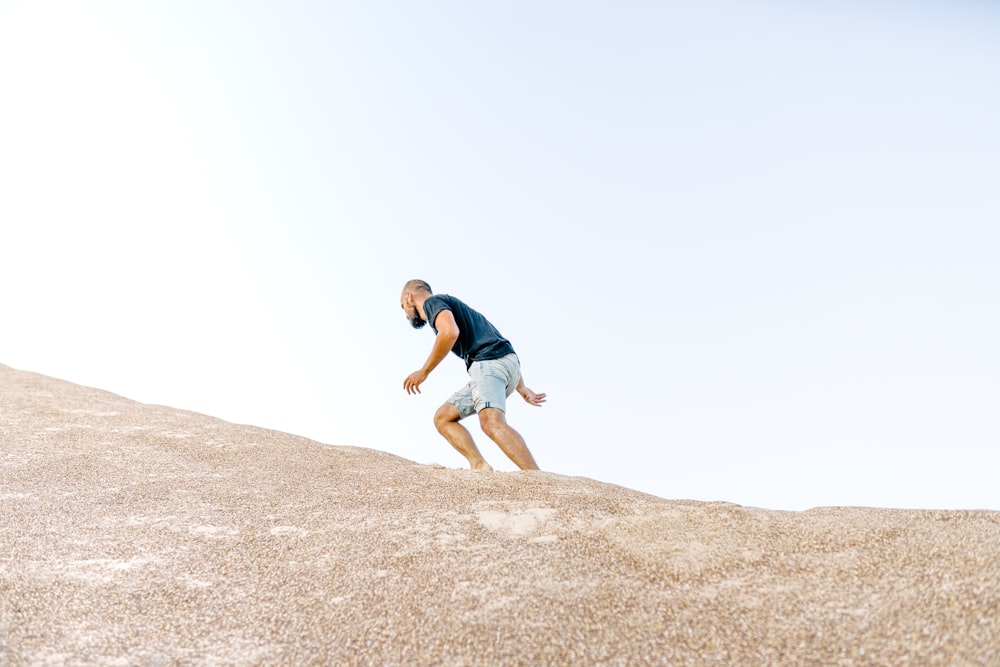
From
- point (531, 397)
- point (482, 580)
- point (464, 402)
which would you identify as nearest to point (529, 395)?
point (531, 397)

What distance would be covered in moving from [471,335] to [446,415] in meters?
0.50

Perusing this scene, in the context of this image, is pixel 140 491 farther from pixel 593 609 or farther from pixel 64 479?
pixel 593 609

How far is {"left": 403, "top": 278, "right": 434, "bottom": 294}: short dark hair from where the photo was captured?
4.55 metres

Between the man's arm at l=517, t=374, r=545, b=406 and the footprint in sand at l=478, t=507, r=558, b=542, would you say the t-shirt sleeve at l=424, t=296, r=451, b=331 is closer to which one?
the man's arm at l=517, t=374, r=545, b=406

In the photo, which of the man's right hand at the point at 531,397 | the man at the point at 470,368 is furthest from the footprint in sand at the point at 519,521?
the man's right hand at the point at 531,397

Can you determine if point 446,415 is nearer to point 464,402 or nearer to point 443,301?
point 464,402

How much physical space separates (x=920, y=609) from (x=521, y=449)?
8.29 feet

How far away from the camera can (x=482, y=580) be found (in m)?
1.85

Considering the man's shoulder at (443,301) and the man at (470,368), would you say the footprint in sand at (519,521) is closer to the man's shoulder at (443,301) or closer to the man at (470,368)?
the man at (470,368)

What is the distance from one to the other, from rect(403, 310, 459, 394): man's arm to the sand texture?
121cm

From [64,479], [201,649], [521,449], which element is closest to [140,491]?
[64,479]

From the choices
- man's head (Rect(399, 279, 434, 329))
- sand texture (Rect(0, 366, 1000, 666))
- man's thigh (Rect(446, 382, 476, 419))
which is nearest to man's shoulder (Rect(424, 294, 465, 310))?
man's head (Rect(399, 279, 434, 329))

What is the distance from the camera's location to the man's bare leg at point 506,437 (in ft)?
12.6

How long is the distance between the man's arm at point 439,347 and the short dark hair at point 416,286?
49 cm
